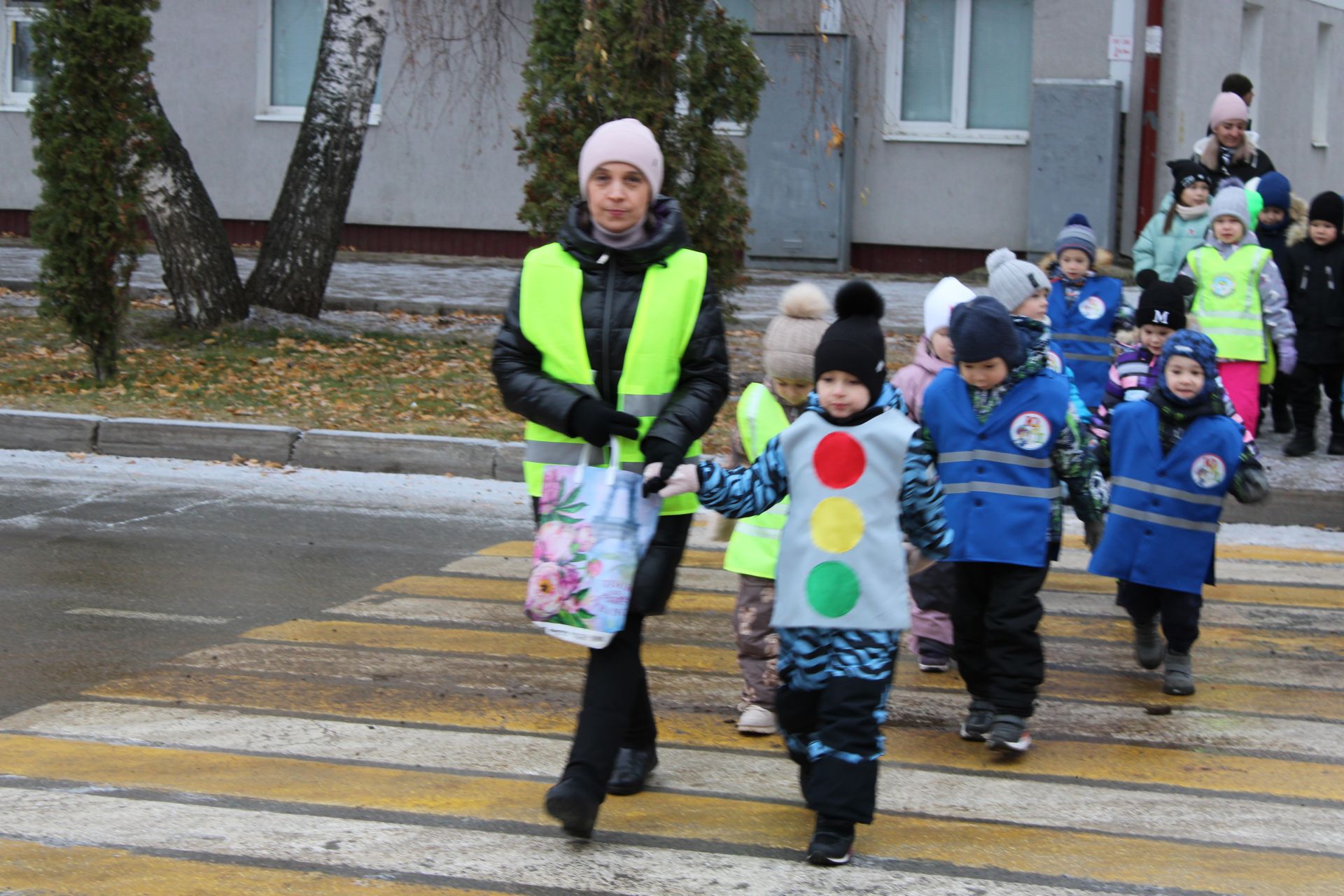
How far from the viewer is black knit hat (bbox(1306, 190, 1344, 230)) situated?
33.9 ft

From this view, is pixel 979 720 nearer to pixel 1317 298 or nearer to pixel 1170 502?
pixel 1170 502

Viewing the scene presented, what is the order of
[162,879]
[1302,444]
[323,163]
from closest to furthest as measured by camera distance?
[162,879], [1302,444], [323,163]

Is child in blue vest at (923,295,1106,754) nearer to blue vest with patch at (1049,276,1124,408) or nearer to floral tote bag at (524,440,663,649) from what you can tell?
floral tote bag at (524,440,663,649)

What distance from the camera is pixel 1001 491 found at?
516cm

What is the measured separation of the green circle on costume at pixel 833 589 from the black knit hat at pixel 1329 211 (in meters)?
7.33

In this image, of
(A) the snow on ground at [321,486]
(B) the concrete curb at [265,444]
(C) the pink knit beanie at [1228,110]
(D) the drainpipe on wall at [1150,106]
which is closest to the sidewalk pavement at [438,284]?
(D) the drainpipe on wall at [1150,106]

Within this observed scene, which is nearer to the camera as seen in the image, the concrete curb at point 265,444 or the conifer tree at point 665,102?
the concrete curb at point 265,444

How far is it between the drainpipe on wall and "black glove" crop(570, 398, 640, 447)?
15424 millimetres

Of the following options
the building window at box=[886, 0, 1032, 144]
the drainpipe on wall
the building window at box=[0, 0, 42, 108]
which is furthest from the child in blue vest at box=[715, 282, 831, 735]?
the building window at box=[0, 0, 42, 108]

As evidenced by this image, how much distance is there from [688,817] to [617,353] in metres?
1.33

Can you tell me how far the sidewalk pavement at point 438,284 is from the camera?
15.4 meters

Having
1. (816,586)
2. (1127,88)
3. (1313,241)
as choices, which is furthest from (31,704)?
(1127,88)

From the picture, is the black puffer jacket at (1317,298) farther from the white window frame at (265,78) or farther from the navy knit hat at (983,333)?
the white window frame at (265,78)

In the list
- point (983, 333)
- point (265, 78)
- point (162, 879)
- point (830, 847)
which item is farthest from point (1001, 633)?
point (265, 78)
